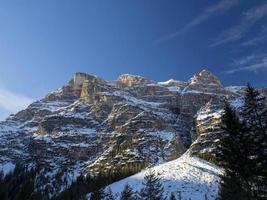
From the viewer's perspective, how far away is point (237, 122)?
33344mm

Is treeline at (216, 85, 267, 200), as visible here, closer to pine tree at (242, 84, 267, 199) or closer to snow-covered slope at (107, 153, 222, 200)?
pine tree at (242, 84, 267, 199)

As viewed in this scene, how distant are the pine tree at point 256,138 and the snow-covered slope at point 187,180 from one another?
62.8 m

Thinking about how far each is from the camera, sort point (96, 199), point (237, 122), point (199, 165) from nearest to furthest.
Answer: point (237, 122) → point (96, 199) → point (199, 165)

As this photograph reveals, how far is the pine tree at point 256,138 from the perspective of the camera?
→ 31.1 meters

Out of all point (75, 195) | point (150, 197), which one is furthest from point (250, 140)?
point (75, 195)

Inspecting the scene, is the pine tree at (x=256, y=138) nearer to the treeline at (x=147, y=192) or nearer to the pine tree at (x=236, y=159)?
the pine tree at (x=236, y=159)

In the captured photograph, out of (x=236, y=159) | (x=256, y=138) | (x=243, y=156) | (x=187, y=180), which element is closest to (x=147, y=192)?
(x=256, y=138)

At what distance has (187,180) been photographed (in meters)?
118

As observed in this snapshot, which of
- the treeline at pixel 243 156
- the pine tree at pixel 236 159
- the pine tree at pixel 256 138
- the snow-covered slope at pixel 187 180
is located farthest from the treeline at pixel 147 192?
the snow-covered slope at pixel 187 180

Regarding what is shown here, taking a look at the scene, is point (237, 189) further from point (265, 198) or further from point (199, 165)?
point (199, 165)

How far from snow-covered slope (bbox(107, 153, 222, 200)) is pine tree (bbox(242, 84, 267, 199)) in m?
62.8

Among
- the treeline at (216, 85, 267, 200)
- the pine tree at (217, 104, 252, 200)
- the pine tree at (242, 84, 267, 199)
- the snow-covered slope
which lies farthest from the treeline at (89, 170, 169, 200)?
the snow-covered slope

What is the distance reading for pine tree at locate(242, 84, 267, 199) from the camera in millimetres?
31062

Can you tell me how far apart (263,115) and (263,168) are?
5.07 metres
